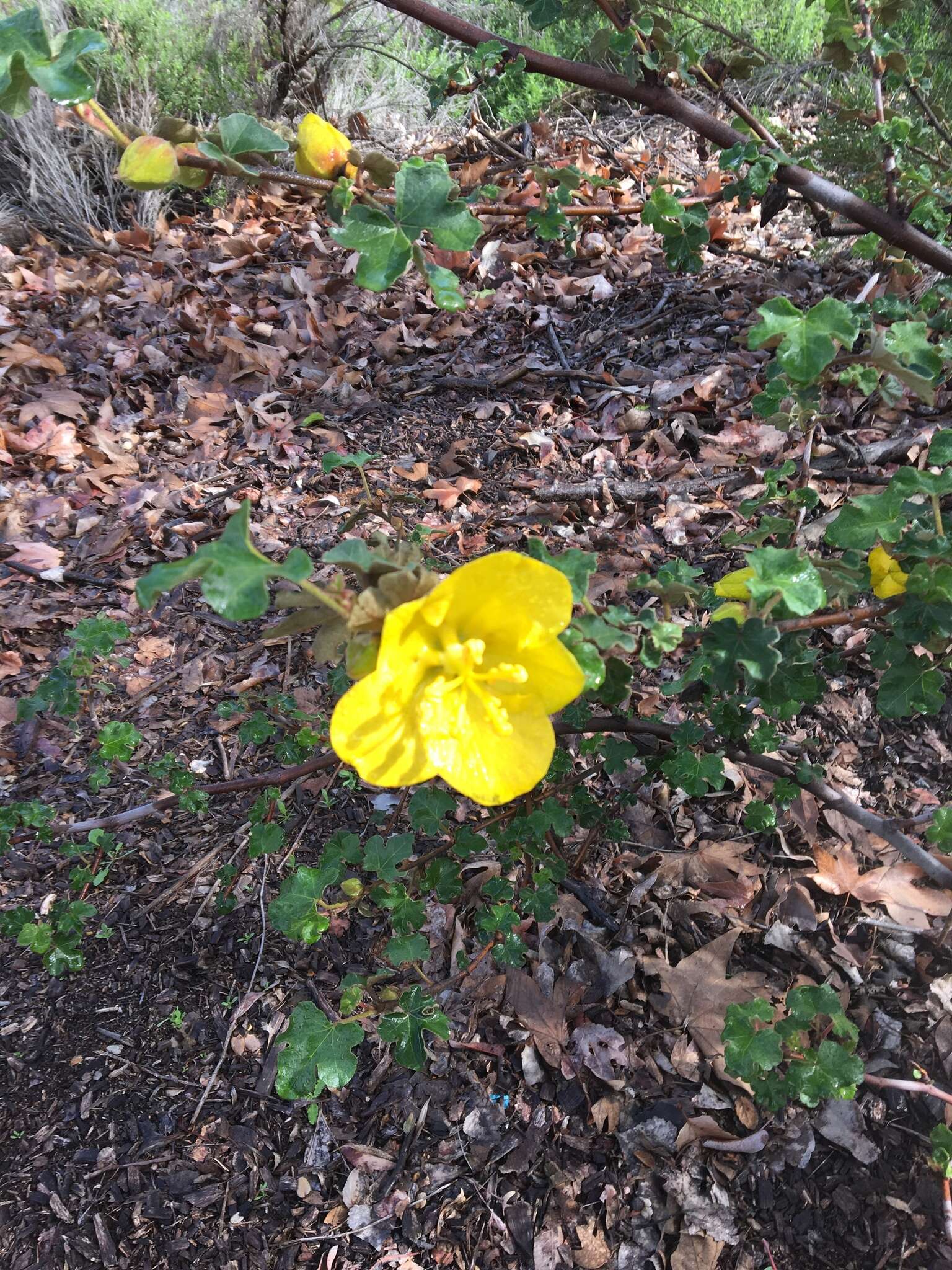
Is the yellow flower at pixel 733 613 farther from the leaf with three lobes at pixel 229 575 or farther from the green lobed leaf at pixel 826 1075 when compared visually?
the green lobed leaf at pixel 826 1075

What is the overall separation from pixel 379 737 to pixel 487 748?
15 centimetres

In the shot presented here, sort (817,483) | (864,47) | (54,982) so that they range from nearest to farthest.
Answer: (864,47)
(54,982)
(817,483)

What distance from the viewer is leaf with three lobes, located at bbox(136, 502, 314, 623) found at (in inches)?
32.6

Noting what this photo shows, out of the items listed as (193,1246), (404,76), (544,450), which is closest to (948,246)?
(544,450)

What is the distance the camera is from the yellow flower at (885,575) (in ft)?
4.91

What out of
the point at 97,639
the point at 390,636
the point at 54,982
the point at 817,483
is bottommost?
the point at 54,982

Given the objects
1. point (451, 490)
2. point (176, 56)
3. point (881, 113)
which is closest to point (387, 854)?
point (451, 490)

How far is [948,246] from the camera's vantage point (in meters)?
2.39

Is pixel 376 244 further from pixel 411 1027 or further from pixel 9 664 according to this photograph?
pixel 9 664

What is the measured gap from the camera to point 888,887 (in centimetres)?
200

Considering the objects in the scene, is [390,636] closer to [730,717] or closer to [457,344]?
[730,717]

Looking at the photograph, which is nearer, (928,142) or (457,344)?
(928,142)

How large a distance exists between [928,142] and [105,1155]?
12.2 feet

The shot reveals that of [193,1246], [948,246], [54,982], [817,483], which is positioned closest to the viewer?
[193,1246]
